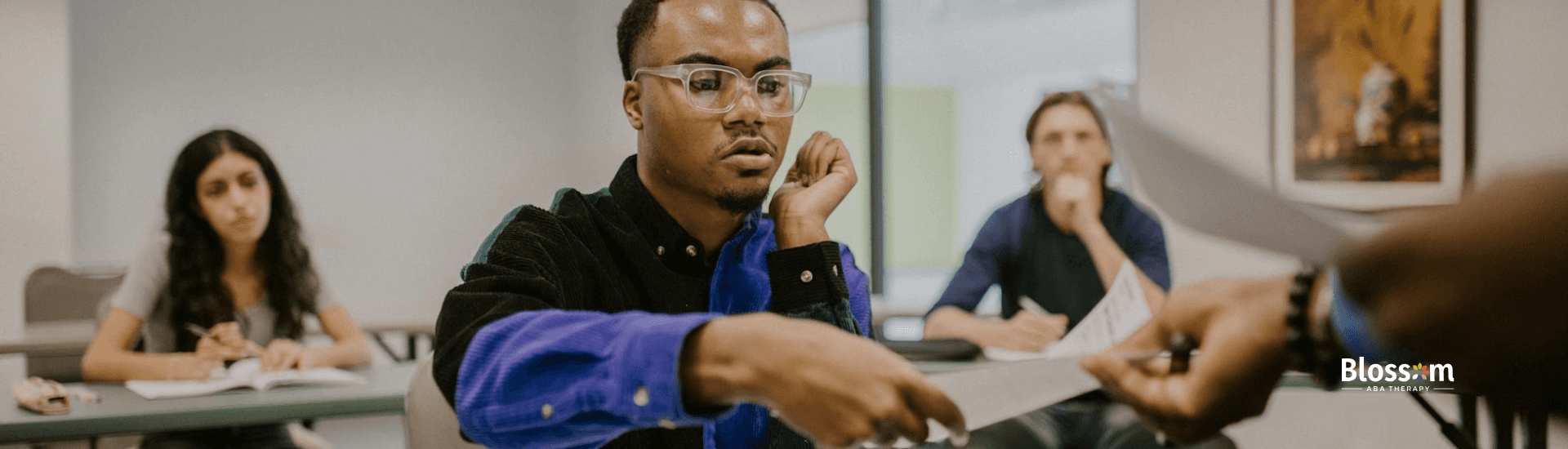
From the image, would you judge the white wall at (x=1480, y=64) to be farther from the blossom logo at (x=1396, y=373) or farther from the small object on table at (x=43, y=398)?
the small object on table at (x=43, y=398)

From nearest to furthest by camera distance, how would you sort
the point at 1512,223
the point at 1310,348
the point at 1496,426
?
the point at 1512,223
the point at 1310,348
the point at 1496,426

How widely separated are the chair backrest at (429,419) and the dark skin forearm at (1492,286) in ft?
3.77

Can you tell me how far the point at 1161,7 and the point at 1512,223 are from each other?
2757mm

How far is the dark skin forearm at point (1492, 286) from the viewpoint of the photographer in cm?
38

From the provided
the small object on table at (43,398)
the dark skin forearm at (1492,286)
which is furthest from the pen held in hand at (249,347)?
the dark skin forearm at (1492,286)

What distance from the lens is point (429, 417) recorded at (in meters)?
1.39

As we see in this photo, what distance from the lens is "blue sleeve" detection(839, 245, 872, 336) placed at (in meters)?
1.38

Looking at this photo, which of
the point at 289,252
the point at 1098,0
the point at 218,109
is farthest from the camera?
the point at 218,109

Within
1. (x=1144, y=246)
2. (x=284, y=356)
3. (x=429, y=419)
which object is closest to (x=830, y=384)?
(x=429, y=419)

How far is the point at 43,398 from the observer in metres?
2.07

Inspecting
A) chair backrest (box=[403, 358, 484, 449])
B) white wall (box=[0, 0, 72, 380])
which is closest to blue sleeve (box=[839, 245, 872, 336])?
chair backrest (box=[403, 358, 484, 449])

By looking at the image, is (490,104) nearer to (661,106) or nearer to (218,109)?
(218,109)

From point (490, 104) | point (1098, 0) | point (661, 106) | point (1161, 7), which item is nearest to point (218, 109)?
point (490, 104)

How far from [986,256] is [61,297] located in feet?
9.02
